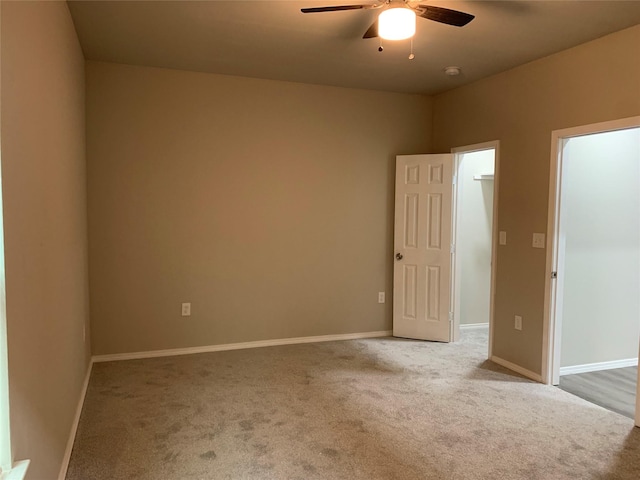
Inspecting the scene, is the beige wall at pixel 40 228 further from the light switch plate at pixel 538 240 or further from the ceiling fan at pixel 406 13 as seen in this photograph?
→ the light switch plate at pixel 538 240

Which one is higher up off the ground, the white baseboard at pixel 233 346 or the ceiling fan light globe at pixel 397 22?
→ the ceiling fan light globe at pixel 397 22

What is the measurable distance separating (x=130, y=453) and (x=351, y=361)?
2.05 m

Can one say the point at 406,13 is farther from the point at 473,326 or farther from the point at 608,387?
the point at 473,326

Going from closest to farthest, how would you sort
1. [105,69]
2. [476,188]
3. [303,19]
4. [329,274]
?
[303,19]
[105,69]
[329,274]
[476,188]

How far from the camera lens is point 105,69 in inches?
152

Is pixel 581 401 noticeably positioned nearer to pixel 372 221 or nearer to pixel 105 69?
pixel 372 221

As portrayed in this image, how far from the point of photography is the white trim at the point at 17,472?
4.60 ft

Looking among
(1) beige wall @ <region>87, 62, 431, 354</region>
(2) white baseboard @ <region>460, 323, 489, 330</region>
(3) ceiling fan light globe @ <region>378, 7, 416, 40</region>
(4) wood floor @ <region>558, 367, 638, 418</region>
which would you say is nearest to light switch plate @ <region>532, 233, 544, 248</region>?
(4) wood floor @ <region>558, 367, 638, 418</region>

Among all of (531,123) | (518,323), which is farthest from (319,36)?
(518,323)

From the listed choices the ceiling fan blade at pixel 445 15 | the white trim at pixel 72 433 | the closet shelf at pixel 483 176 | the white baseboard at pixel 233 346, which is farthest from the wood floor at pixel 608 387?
the white trim at pixel 72 433

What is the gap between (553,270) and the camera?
356 cm

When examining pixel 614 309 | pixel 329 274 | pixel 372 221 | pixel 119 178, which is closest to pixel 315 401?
pixel 329 274

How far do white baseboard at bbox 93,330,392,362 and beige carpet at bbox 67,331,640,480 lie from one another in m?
0.12

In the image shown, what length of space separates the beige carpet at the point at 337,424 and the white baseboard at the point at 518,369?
0.11 metres
